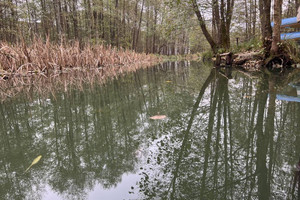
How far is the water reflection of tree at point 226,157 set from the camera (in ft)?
1.80

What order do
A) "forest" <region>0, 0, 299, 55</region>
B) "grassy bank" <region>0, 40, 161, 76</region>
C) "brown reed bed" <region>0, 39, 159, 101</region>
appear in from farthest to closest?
"forest" <region>0, 0, 299, 55</region>
"grassy bank" <region>0, 40, 161, 76</region>
"brown reed bed" <region>0, 39, 159, 101</region>

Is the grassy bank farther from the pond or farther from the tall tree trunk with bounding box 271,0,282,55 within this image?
the tall tree trunk with bounding box 271,0,282,55

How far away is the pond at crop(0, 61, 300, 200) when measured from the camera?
574 millimetres

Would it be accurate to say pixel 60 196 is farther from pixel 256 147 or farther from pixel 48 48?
pixel 48 48

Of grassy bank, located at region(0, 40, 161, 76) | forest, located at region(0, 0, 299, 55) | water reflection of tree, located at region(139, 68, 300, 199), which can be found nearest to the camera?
water reflection of tree, located at region(139, 68, 300, 199)

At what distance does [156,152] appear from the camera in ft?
2.64

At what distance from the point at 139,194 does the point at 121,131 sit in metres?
0.53

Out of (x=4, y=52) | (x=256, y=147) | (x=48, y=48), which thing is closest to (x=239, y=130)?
(x=256, y=147)

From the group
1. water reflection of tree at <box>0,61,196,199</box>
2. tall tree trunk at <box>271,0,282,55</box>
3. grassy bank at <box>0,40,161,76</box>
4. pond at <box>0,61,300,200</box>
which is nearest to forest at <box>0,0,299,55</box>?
tall tree trunk at <box>271,0,282,55</box>

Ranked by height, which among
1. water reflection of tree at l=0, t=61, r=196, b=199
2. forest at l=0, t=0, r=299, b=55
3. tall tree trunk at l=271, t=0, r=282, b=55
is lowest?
water reflection of tree at l=0, t=61, r=196, b=199

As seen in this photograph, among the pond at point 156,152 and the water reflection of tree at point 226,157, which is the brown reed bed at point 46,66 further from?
the water reflection of tree at point 226,157

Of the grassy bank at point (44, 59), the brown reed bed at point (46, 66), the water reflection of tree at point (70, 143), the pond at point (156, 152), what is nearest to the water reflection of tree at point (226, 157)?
the pond at point (156, 152)

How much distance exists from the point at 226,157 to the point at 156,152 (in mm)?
266

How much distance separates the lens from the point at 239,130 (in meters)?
0.95
